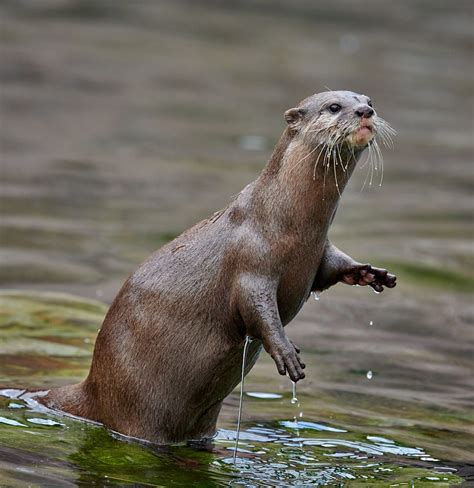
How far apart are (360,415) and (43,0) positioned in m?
17.1

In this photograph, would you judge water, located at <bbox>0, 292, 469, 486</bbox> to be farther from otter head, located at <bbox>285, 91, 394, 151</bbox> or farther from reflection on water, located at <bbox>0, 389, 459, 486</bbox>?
otter head, located at <bbox>285, 91, 394, 151</bbox>

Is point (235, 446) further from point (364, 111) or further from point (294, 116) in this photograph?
point (364, 111)

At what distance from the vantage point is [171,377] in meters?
6.61

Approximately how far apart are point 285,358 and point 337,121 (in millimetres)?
1105

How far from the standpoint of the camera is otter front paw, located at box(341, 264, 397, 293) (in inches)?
265

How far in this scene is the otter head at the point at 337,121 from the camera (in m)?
6.30

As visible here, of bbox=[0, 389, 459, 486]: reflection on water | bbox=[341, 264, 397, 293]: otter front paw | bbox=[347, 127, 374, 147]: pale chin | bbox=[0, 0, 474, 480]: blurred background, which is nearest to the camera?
bbox=[0, 389, 459, 486]: reflection on water

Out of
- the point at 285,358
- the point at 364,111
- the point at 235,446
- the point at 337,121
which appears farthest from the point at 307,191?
the point at 235,446

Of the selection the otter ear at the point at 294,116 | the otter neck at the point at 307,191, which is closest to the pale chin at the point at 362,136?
the otter neck at the point at 307,191

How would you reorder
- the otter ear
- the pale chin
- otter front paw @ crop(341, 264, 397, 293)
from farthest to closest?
otter front paw @ crop(341, 264, 397, 293), the otter ear, the pale chin

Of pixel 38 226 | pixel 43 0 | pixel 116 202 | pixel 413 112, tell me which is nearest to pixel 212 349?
pixel 38 226

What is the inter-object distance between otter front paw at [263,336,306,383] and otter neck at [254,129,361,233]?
0.58 m

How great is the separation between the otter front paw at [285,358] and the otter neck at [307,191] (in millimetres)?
580

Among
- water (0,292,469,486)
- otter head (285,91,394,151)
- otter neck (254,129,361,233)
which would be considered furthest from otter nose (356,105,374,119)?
water (0,292,469,486)
